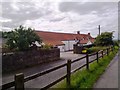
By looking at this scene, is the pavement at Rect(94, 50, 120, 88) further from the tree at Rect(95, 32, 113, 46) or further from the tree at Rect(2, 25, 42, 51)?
the tree at Rect(95, 32, 113, 46)

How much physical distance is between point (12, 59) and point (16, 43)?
2.95 meters

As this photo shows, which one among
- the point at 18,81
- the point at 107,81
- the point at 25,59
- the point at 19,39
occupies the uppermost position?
the point at 19,39

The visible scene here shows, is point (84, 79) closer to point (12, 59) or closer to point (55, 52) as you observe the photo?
point (12, 59)

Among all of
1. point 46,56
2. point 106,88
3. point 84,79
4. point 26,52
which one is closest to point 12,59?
point 26,52

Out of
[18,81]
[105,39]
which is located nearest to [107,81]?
[18,81]

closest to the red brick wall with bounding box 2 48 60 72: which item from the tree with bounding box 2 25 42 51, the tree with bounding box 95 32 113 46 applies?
the tree with bounding box 2 25 42 51

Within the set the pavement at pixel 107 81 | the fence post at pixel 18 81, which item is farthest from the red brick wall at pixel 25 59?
the fence post at pixel 18 81

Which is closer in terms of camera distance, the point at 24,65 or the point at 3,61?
the point at 3,61

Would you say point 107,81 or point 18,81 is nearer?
point 18,81

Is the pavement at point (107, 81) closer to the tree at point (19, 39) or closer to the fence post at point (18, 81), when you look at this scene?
the fence post at point (18, 81)

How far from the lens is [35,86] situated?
800cm

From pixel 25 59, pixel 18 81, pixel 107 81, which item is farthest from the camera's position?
Result: pixel 25 59

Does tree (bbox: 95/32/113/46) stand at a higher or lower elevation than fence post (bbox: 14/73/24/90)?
higher

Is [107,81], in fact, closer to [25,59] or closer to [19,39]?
[25,59]
